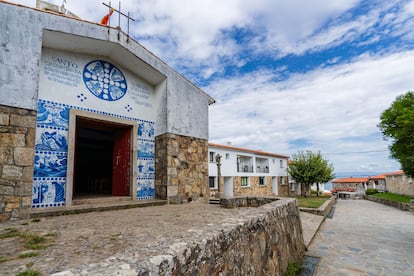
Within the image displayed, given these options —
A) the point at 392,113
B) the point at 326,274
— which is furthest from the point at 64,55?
the point at 392,113

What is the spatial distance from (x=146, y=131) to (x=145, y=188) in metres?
1.65

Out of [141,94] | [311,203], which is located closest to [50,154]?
[141,94]

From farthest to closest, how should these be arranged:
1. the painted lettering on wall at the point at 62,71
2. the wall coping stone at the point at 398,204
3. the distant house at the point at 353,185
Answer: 1. the distant house at the point at 353,185
2. the wall coping stone at the point at 398,204
3. the painted lettering on wall at the point at 62,71

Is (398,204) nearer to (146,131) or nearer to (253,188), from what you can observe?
(253,188)

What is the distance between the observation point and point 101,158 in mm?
12148

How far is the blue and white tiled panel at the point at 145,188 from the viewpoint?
6.32 meters

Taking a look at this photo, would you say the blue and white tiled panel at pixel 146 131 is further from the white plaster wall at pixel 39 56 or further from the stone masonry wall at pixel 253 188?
the stone masonry wall at pixel 253 188

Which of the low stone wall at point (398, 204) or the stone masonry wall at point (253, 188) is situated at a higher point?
the stone masonry wall at point (253, 188)

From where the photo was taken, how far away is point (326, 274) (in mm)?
3939

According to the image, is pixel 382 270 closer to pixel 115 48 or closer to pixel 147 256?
pixel 147 256

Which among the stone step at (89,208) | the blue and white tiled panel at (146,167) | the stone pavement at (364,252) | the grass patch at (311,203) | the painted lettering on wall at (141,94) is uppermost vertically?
the painted lettering on wall at (141,94)

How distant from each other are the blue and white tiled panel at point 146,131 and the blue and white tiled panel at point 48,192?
88.8 inches

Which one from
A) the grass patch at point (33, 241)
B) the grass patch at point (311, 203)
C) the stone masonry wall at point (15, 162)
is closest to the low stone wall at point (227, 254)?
the grass patch at point (33, 241)

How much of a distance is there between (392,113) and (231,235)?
18.1 m
